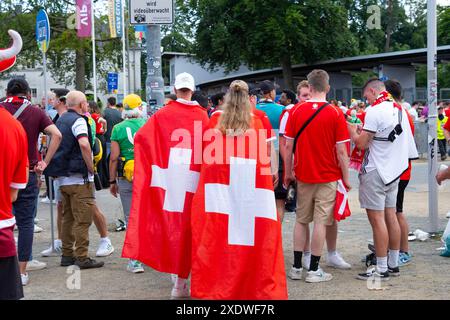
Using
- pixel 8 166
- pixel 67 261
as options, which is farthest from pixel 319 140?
pixel 8 166

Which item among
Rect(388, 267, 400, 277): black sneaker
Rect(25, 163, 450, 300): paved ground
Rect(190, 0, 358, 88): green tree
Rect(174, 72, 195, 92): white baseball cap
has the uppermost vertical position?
Rect(190, 0, 358, 88): green tree

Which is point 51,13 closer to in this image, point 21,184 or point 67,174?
point 67,174

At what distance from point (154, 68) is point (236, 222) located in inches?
143

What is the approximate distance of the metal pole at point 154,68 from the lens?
8227mm

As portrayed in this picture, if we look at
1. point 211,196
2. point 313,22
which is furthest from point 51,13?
point 211,196

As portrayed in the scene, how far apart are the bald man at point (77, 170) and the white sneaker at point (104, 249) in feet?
1.67

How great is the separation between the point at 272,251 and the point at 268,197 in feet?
1.42

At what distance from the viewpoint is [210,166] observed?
5293 mm

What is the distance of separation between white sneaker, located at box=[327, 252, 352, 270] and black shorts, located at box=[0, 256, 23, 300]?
153 inches

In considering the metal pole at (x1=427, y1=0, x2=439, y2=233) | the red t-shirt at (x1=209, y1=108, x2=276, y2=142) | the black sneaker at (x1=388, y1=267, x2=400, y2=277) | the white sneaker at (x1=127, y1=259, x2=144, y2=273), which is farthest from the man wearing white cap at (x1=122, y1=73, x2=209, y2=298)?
the metal pole at (x1=427, y1=0, x2=439, y2=233)

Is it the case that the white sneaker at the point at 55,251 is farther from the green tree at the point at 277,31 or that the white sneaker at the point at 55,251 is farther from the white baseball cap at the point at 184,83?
the green tree at the point at 277,31

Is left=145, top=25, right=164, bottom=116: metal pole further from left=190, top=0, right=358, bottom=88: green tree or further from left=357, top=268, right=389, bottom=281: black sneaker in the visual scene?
left=190, top=0, right=358, bottom=88: green tree

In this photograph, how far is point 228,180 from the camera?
17.2 ft

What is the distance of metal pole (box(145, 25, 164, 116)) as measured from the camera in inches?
324
